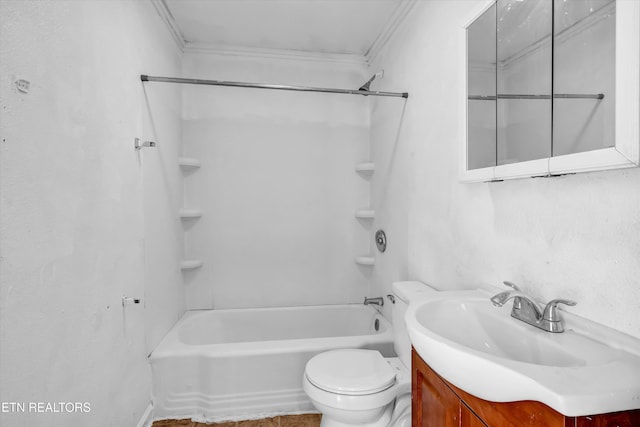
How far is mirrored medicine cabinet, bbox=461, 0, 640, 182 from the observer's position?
0.73 metres

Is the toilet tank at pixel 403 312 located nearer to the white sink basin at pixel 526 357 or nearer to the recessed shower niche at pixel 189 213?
the white sink basin at pixel 526 357

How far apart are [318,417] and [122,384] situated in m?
1.10

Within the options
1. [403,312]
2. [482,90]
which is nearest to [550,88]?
[482,90]

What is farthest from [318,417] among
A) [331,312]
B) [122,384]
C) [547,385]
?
[547,385]

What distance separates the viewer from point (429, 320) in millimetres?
1074

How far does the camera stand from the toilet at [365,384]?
4.84 ft

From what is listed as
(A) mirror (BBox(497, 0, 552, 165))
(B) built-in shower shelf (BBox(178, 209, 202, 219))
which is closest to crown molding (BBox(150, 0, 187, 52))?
(B) built-in shower shelf (BBox(178, 209, 202, 219))

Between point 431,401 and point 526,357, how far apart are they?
346 millimetres

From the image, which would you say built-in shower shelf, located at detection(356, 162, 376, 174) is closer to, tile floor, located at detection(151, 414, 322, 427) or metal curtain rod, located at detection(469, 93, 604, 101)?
→ metal curtain rod, located at detection(469, 93, 604, 101)

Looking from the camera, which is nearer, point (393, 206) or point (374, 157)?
point (393, 206)

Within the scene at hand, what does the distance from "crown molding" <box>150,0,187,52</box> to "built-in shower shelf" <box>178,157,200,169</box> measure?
86 centimetres

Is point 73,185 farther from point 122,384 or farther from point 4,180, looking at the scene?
point 122,384

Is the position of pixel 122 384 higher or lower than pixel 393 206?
lower

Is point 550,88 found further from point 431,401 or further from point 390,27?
point 390,27
